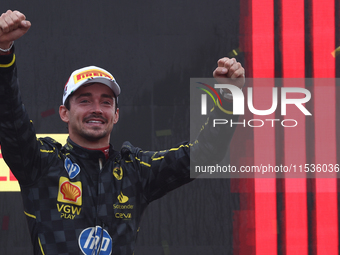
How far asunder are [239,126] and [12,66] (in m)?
1.71

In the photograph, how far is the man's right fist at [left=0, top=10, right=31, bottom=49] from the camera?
3.65 feet

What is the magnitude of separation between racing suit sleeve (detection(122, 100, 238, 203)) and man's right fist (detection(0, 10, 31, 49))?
26.8 inches

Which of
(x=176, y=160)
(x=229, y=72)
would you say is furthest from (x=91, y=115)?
(x=229, y=72)

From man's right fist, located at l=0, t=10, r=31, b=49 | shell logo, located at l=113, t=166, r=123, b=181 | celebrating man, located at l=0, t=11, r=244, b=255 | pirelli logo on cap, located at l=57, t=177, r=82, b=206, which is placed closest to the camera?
man's right fist, located at l=0, t=10, r=31, b=49

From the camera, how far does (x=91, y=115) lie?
150cm

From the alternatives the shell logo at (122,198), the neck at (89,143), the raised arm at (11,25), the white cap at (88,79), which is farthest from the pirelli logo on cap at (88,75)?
the shell logo at (122,198)

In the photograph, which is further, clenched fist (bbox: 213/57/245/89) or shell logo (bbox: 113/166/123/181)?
shell logo (bbox: 113/166/123/181)

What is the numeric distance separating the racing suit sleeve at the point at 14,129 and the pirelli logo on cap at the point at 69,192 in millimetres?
126

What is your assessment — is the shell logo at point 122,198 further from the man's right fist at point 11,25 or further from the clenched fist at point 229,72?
the man's right fist at point 11,25

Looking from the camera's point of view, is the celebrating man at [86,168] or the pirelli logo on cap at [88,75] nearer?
the celebrating man at [86,168]

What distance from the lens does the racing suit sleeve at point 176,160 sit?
1.52 metres

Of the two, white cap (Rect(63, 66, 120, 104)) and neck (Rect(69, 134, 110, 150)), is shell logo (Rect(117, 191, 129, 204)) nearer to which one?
neck (Rect(69, 134, 110, 150))

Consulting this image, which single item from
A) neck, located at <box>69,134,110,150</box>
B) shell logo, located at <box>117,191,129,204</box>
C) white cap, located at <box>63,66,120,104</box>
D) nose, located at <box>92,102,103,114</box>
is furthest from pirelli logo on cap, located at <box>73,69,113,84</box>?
shell logo, located at <box>117,191,129,204</box>

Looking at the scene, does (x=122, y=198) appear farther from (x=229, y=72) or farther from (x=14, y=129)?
(x=229, y=72)
